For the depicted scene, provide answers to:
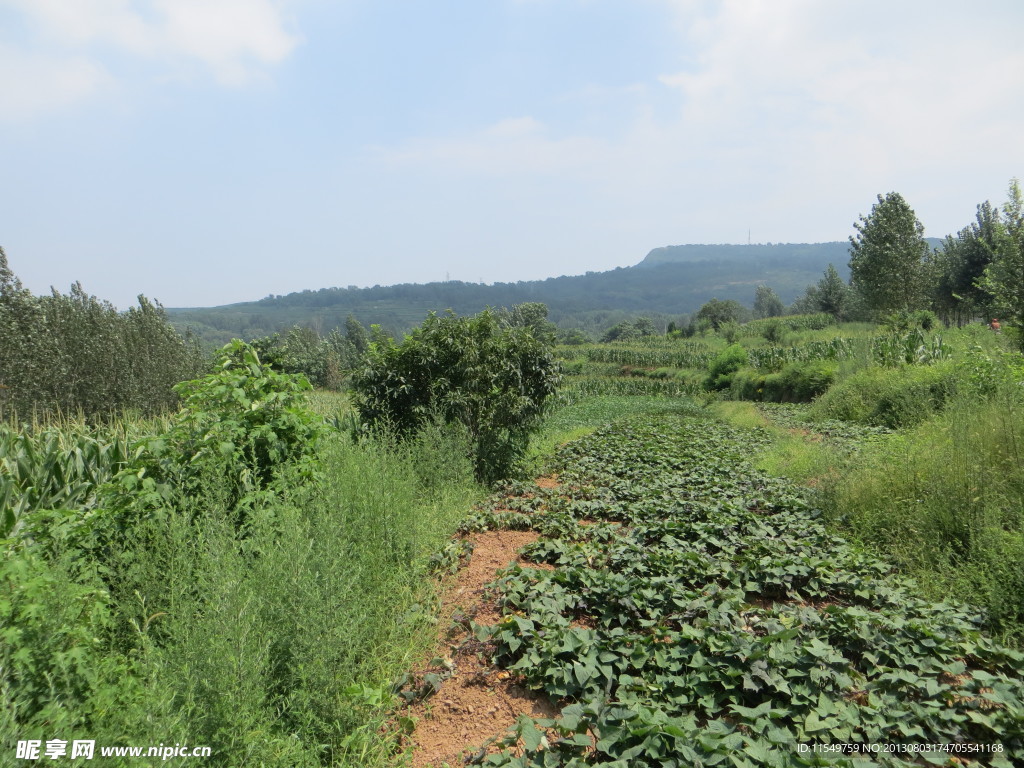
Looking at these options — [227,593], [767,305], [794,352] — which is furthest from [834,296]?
[227,593]

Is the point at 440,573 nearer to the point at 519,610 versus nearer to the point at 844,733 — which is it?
the point at 519,610

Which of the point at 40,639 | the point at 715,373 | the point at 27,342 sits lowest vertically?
the point at 715,373

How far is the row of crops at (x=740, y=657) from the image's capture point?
247cm

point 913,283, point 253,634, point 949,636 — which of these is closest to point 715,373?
point 913,283

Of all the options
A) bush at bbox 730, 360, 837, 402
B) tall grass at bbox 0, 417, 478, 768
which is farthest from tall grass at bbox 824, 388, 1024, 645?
bush at bbox 730, 360, 837, 402

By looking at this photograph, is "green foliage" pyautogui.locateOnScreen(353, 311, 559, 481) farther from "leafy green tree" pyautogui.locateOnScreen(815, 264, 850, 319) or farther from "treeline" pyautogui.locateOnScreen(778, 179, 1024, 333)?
"leafy green tree" pyautogui.locateOnScreen(815, 264, 850, 319)

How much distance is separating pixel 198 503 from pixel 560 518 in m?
3.74

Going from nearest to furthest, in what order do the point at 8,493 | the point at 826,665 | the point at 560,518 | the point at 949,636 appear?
the point at 826,665, the point at 949,636, the point at 8,493, the point at 560,518

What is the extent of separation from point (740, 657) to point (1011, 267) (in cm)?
1153

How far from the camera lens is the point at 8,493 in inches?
187

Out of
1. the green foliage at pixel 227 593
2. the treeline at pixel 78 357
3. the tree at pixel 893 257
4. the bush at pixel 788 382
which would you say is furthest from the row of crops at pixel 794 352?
the treeline at pixel 78 357

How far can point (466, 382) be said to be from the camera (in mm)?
8539

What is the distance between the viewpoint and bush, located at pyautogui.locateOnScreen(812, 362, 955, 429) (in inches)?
413

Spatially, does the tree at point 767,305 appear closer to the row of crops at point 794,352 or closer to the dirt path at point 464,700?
the row of crops at point 794,352
